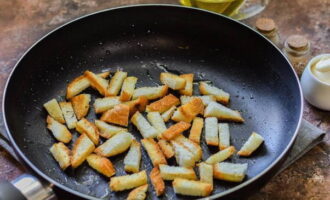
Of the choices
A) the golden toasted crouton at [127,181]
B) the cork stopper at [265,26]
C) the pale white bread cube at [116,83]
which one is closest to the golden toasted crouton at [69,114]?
the pale white bread cube at [116,83]

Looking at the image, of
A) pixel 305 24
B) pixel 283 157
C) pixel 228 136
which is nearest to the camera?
pixel 283 157

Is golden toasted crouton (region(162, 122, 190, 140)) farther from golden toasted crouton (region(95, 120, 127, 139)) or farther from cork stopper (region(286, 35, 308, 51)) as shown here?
cork stopper (region(286, 35, 308, 51))

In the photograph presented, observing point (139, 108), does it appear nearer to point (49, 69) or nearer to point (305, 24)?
point (49, 69)

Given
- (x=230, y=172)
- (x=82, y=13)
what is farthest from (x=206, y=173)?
(x=82, y=13)

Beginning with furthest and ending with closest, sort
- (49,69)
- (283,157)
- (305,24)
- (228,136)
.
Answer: (305,24)
(49,69)
(228,136)
(283,157)

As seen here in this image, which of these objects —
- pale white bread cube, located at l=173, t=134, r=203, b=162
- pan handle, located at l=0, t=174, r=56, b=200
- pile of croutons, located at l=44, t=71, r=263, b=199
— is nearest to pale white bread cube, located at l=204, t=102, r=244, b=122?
pile of croutons, located at l=44, t=71, r=263, b=199

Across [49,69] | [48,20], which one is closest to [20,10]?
[48,20]

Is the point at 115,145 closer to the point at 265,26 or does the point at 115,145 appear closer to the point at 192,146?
the point at 192,146

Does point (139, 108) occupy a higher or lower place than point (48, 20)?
lower
